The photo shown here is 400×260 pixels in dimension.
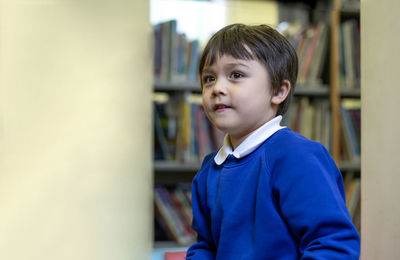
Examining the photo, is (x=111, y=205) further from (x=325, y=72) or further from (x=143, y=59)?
(x=325, y=72)

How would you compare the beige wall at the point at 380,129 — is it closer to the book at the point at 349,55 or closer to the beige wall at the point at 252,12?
the book at the point at 349,55

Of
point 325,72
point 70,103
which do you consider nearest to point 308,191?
point 70,103

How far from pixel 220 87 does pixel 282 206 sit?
8.9 inches

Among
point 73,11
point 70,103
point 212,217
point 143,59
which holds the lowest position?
point 212,217

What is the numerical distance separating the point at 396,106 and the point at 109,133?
813mm

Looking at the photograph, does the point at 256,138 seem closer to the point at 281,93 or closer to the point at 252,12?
the point at 281,93

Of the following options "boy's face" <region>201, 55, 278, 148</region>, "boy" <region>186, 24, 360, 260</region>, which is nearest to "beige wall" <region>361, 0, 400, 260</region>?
"boy" <region>186, 24, 360, 260</region>

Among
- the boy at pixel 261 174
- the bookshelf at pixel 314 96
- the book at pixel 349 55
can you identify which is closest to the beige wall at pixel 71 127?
the boy at pixel 261 174

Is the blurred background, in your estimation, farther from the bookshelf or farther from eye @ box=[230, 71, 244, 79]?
the bookshelf

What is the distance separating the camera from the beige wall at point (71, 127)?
3.51ft

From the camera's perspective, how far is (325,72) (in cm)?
246

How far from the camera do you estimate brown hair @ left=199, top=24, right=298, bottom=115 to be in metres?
0.74

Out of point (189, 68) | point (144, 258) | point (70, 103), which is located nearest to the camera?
point (70, 103)

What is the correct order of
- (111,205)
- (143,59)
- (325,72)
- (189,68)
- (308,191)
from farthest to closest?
1. (325,72)
2. (189,68)
3. (143,59)
4. (111,205)
5. (308,191)
